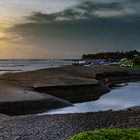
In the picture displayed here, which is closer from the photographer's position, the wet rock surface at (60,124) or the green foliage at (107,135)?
the green foliage at (107,135)

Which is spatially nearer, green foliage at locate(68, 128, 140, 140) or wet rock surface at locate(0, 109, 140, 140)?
green foliage at locate(68, 128, 140, 140)

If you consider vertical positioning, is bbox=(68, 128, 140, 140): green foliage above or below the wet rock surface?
above

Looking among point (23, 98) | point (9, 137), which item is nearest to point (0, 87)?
point (23, 98)

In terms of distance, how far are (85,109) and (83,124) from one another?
39.1ft

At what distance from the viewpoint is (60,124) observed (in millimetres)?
22547

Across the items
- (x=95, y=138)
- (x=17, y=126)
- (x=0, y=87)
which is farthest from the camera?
(x=0, y=87)

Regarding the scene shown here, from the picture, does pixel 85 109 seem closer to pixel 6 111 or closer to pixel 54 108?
pixel 54 108

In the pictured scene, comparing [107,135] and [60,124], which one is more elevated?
[107,135]

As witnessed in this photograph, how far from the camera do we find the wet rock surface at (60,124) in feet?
64.3

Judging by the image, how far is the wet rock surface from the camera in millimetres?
19609

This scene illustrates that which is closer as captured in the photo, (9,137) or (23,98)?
(9,137)

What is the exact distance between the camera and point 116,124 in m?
23.1

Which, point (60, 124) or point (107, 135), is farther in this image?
point (60, 124)

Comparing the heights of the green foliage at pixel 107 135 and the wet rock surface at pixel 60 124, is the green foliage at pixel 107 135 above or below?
above
